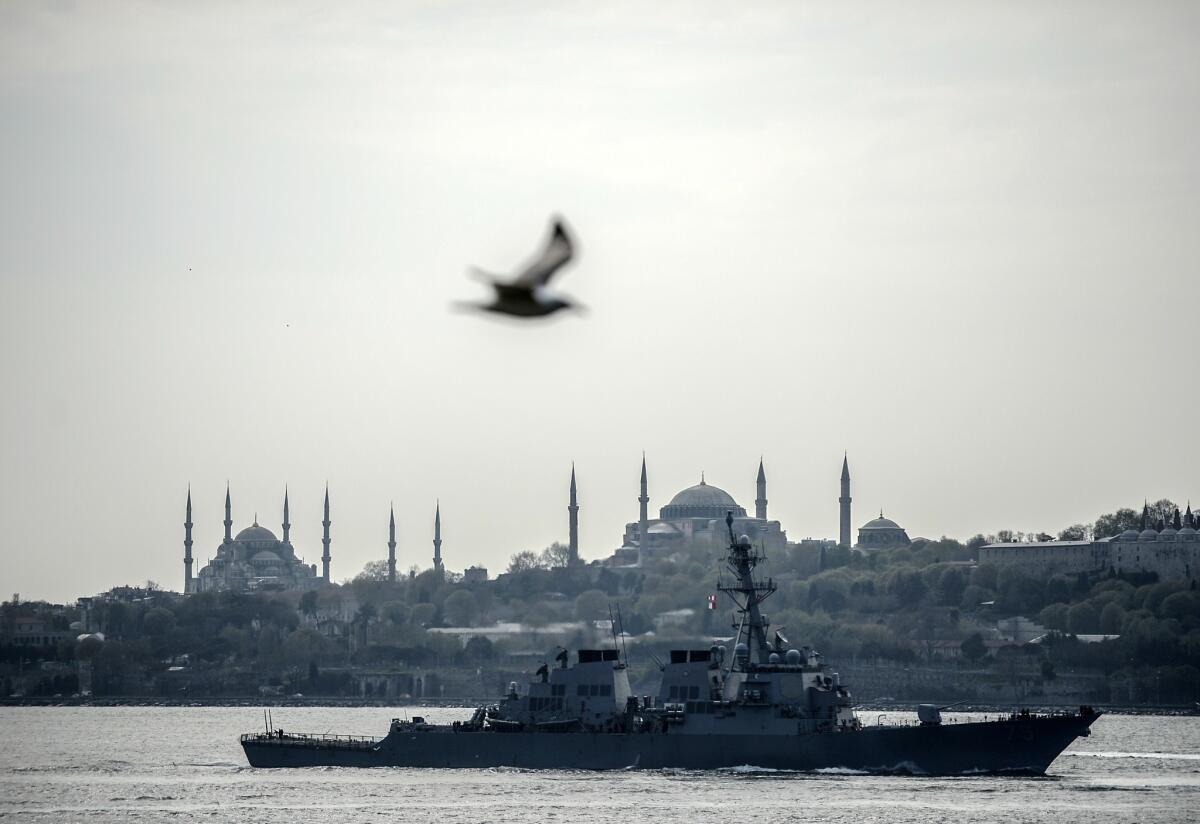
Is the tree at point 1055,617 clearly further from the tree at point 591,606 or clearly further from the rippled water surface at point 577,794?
the rippled water surface at point 577,794

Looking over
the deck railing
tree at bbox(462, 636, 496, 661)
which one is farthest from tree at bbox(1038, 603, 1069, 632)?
the deck railing

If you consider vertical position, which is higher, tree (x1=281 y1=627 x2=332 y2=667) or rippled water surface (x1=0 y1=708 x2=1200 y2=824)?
tree (x1=281 y1=627 x2=332 y2=667)

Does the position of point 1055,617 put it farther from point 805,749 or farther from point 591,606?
point 805,749

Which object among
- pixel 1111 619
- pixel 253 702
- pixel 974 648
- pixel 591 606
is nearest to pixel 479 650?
pixel 591 606

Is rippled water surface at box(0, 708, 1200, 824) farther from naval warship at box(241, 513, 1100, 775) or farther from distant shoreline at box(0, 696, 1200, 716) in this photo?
distant shoreline at box(0, 696, 1200, 716)

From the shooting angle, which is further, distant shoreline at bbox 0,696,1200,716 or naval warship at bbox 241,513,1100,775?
distant shoreline at bbox 0,696,1200,716

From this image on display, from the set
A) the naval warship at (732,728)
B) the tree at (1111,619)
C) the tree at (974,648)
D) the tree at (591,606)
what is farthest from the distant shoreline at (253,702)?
the naval warship at (732,728)
